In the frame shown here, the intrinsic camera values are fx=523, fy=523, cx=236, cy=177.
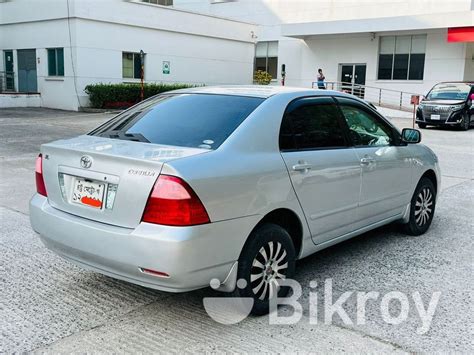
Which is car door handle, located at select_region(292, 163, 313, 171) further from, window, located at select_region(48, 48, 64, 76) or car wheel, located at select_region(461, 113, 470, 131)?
window, located at select_region(48, 48, 64, 76)

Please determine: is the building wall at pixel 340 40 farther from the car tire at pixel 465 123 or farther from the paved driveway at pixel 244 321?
the paved driveway at pixel 244 321

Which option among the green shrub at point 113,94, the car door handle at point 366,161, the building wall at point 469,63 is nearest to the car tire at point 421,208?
the car door handle at point 366,161

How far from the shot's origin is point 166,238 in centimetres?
323

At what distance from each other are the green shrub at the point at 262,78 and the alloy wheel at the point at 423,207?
2700 cm

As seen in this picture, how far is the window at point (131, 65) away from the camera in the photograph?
26328mm

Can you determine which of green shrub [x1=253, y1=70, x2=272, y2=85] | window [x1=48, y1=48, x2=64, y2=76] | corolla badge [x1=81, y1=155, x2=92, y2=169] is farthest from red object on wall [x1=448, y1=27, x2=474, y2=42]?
corolla badge [x1=81, y1=155, x2=92, y2=169]

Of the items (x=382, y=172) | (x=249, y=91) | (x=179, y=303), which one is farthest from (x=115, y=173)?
(x=382, y=172)

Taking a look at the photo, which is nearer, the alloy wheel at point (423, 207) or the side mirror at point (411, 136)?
the side mirror at point (411, 136)

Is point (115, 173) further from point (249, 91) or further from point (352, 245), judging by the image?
point (352, 245)

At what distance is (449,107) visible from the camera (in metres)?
19.5

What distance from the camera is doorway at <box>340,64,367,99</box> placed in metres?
30.9

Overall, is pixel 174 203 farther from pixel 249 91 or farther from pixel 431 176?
pixel 431 176

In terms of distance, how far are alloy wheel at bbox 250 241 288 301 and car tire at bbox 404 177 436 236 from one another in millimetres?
2364

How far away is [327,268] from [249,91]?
5.84ft
